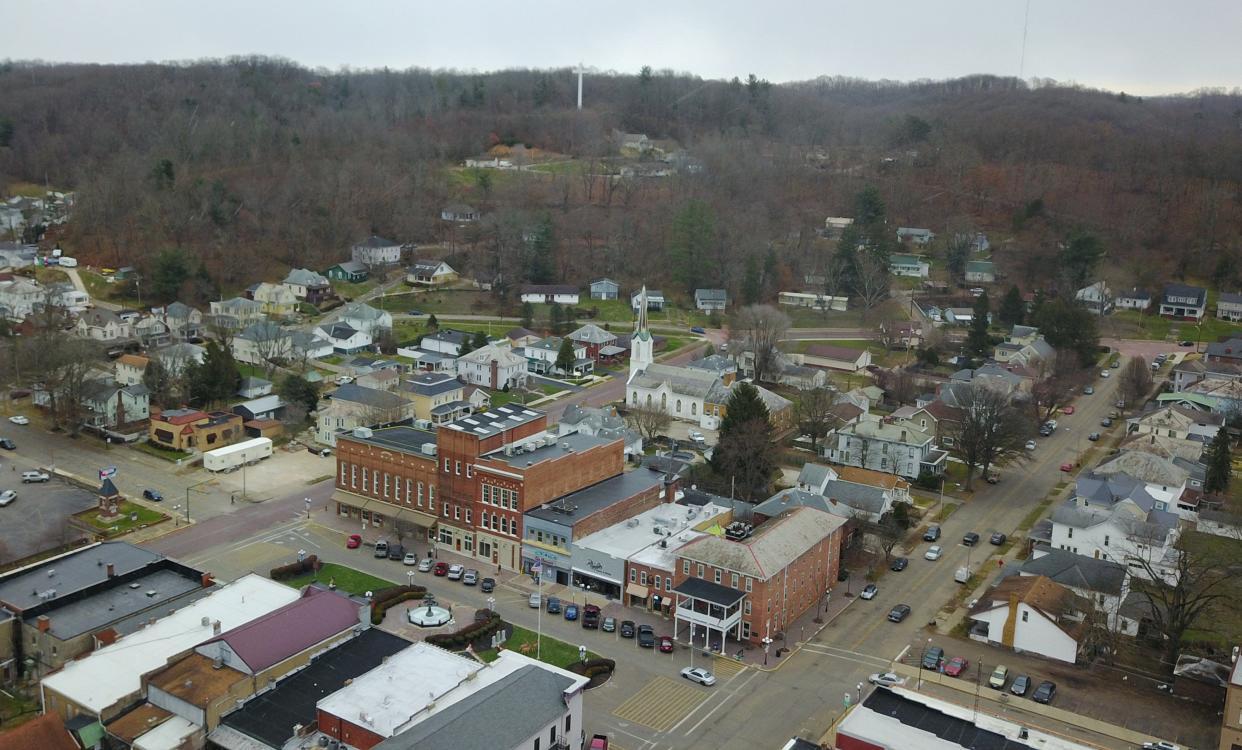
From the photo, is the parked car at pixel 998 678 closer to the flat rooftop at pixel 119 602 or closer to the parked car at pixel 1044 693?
the parked car at pixel 1044 693

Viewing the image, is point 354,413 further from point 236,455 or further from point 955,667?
point 955,667

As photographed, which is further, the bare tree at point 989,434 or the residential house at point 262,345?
the residential house at point 262,345

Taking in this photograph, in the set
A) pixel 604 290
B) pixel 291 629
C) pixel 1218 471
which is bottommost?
pixel 291 629

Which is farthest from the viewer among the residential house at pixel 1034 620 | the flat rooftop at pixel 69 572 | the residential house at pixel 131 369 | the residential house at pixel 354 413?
the residential house at pixel 131 369

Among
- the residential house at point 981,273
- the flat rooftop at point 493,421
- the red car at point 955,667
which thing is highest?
the residential house at point 981,273

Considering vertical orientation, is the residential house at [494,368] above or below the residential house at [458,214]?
below

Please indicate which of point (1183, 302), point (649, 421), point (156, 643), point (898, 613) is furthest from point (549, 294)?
point (156, 643)

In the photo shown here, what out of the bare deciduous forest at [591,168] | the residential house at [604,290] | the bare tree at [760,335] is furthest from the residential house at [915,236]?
the bare tree at [760,335]
